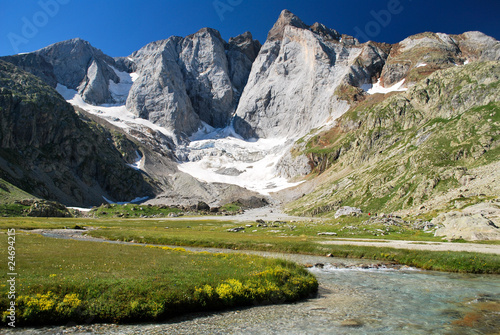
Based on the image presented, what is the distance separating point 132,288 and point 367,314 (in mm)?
13962

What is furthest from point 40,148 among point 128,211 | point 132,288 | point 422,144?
point 422,144

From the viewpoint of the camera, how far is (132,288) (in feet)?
55.2

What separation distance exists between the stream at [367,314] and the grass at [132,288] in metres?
0.77

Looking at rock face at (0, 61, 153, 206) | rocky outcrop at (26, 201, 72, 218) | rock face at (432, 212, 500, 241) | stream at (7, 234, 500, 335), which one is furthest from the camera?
rock face at (0, 61, 153, 206)

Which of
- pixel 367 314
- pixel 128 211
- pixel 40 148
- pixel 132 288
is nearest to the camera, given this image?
pixel 132 288

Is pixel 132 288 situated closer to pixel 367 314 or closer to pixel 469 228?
pixel 367 314

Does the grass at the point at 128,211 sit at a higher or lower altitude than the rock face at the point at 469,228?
lower

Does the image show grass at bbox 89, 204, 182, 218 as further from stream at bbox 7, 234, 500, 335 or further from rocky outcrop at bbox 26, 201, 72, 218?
stream at bbox 7, 234, 500, 335

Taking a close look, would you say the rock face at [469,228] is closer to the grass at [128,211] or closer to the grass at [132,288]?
the grass at [132,288]

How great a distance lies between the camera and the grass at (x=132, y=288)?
14727mm

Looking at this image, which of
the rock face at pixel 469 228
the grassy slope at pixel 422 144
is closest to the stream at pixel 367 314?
the rock face at pixel 469 228

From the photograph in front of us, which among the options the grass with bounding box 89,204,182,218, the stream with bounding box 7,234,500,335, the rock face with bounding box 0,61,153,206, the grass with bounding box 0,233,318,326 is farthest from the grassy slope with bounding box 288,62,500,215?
the rock face with bounding box 0,61,153,206

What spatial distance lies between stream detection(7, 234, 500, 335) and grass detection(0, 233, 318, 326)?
0.77 metres

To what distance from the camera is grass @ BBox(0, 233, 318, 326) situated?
1473 cm
